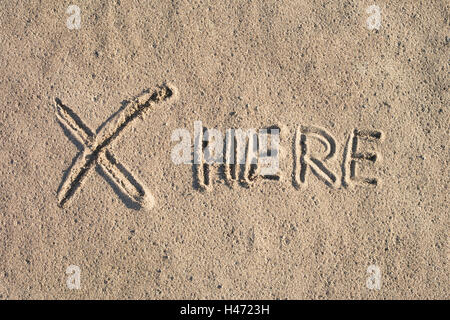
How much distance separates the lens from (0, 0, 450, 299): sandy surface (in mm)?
2299

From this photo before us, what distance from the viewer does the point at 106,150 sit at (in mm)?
2350

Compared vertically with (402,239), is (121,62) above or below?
above

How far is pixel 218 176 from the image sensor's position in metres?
2.32

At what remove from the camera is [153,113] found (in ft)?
7.69

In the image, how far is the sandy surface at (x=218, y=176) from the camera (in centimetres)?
230

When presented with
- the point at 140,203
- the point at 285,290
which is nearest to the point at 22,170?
the point at 140,203

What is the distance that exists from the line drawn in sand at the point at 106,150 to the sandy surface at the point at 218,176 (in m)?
0.02

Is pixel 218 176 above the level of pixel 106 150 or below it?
below

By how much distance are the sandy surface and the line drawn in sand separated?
0.02 m

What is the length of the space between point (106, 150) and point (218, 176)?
29.3 inches

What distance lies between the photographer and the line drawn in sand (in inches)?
91.8

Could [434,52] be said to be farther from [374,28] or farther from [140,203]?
[140,203]

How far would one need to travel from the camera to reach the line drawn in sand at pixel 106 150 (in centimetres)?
233

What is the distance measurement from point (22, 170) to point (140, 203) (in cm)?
80
